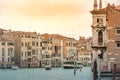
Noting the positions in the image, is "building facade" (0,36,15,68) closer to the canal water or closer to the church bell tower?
the canal water

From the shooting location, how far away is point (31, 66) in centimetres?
9125

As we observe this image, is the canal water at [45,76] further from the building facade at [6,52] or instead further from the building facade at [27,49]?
the building facade at [27,49]

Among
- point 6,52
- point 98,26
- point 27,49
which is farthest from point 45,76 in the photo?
point 27,49

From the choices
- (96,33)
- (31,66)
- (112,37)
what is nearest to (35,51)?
(31,66)

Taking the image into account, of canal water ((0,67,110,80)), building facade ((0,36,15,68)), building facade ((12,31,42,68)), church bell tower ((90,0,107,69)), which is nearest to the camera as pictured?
canal water ((0,67,110,80))

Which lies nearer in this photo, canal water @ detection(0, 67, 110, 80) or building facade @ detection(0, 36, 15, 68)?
canal water @ detection(0, 67, 110, 80)

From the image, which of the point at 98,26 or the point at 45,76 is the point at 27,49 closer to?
the point at 45,76

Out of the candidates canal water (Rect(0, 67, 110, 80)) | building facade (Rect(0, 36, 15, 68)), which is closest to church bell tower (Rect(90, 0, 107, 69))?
canal water (Rect(0, 67, 110, 80))

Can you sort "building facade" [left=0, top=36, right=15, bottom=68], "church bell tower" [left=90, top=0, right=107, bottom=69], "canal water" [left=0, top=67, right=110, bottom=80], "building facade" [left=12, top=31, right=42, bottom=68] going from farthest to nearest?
"building facade" [left=12, top=31, right=42, bottom=68], "building facade" [left=0, top=36, right=15, bottom=68], "church bell tower" [left=90, top=0, right=107, bottom=69], "canal water" [left=0, top=67, right=110, bottom=80]

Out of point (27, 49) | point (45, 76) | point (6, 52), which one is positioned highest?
point (27, 49)

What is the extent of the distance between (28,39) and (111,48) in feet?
178

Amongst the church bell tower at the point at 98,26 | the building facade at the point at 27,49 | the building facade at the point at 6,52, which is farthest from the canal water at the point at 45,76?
the building facade at the point at 27,49

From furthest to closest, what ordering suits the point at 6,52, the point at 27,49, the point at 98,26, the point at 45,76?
the point at 27,49 → the point at 6,52 → the point at 45,76 → the point at 98,26

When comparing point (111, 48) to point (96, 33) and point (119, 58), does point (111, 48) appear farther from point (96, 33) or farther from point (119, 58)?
point (96, 33)
